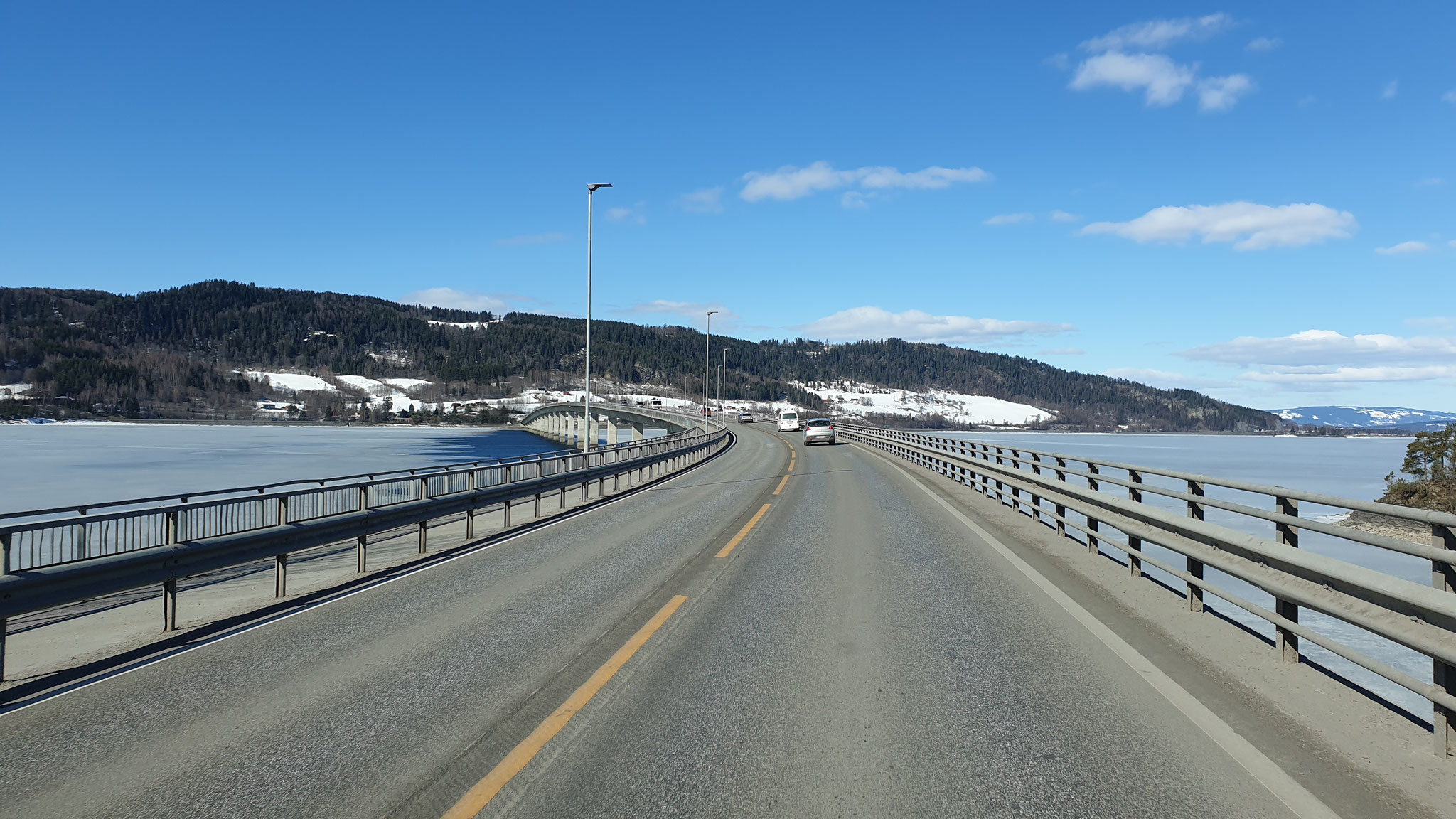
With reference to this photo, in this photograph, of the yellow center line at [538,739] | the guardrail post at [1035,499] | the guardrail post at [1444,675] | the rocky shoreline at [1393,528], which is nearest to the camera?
the yellow center line at [538,739]

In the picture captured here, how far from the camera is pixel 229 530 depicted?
38.2 feet

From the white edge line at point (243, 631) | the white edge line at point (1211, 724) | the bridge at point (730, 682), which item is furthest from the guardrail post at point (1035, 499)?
the white edge line at point (243, 631)

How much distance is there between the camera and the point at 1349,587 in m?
5.28

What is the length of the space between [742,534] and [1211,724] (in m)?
9.45

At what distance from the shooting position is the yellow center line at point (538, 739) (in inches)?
157

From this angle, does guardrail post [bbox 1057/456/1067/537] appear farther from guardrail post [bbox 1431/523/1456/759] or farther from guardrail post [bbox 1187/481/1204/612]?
guardrail post [bbox 1431/523/1456/759]

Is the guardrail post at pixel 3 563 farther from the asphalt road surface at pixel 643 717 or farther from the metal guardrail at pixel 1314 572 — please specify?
the metal guardrail at pixel 1314 572

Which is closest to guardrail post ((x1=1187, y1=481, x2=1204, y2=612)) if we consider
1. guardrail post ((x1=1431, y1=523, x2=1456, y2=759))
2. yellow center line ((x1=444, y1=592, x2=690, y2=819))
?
guardrail post ((x1=1431, y1=523, x2=1456, y2=759))

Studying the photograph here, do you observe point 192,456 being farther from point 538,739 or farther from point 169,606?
point 538,739

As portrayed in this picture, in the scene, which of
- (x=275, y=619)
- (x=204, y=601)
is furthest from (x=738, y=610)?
(x=204, y=601)

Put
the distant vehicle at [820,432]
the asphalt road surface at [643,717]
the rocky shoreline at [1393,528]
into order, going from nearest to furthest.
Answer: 1. the asphalt road surface at [643,717]
2. the rocky shoreline at [1393,528]
3. the distant vehicle at [820,432]

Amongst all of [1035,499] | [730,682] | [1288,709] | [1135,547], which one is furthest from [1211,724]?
[1035,499]

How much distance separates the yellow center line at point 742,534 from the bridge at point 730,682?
0.42 meters

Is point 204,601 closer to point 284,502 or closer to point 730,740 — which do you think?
point 284,502
